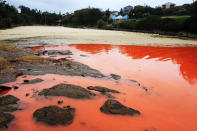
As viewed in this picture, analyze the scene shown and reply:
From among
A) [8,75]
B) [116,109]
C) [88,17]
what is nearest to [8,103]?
[8,75]

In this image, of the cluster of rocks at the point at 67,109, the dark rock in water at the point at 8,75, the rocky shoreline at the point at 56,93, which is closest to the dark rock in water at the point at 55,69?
the rocky shoreline at the point at 56,93

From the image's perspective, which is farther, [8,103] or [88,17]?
[88,17]

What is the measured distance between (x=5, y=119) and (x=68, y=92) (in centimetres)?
124

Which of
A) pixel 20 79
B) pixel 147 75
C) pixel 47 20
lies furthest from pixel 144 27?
pixel 47 20

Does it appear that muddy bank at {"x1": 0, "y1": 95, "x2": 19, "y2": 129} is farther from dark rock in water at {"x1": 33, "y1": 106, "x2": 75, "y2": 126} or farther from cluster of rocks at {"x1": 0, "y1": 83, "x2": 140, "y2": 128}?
dark rock in water at {"x1": 33, "y1": 106, "x2": 75, "y2": 126}

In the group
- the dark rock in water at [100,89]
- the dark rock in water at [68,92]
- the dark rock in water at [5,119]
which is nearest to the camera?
the dark rock in water at [5,119]

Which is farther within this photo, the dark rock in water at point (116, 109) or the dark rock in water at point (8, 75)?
the dark rock in water at point (8, 75)

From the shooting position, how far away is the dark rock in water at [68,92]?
291 cm

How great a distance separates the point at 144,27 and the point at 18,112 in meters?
33.4

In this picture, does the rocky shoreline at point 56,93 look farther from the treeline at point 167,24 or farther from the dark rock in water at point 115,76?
the treeline at point 167,24

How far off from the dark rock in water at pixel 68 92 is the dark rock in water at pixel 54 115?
0.52m

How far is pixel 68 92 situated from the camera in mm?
2992

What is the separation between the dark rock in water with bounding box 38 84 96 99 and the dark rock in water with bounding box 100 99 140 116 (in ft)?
1.64

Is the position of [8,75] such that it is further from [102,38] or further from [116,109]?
[102,38]
